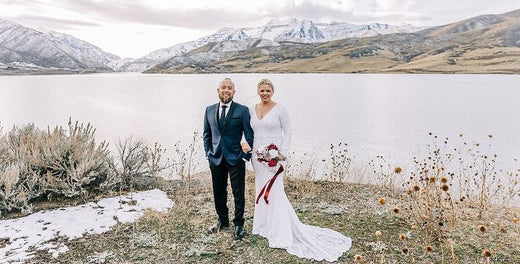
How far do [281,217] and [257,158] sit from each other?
3.15 ft

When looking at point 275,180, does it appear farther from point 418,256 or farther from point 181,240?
point 418,256

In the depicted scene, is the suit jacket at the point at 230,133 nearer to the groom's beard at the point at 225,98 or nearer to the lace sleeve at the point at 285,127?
the groom's beard at the point at 225,98

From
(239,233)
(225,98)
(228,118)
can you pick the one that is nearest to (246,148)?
(228,118)

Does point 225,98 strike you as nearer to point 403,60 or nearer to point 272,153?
point 272,153

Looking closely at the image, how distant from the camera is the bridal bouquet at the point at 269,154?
518cm

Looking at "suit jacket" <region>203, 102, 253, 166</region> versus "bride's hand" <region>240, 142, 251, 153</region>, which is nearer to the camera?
"bride's hand" <region>240, 142, 251, 153</region>

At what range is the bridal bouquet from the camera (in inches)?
204

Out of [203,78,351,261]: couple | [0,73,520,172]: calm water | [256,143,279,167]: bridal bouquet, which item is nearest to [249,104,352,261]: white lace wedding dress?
[203,78,351,261]: couple

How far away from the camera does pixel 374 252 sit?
513 centimetres

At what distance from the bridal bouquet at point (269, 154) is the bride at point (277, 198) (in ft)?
0.18

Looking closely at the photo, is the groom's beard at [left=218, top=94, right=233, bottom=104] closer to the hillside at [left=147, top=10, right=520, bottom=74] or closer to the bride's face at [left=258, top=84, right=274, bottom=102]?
the bride's face at [left=258, top=84, right=274, bottom=102]

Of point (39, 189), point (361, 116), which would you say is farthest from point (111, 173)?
point (361, 116)

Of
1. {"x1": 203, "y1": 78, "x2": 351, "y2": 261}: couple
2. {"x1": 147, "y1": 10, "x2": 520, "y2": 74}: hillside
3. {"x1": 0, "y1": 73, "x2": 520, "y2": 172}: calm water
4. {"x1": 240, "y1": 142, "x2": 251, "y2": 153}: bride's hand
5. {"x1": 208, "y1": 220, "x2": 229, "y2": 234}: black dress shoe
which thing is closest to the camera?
{"x1": 240, "y1": 142, "x2": 251, "y2": 153}: bride's hand

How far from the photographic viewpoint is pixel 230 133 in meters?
5.33
